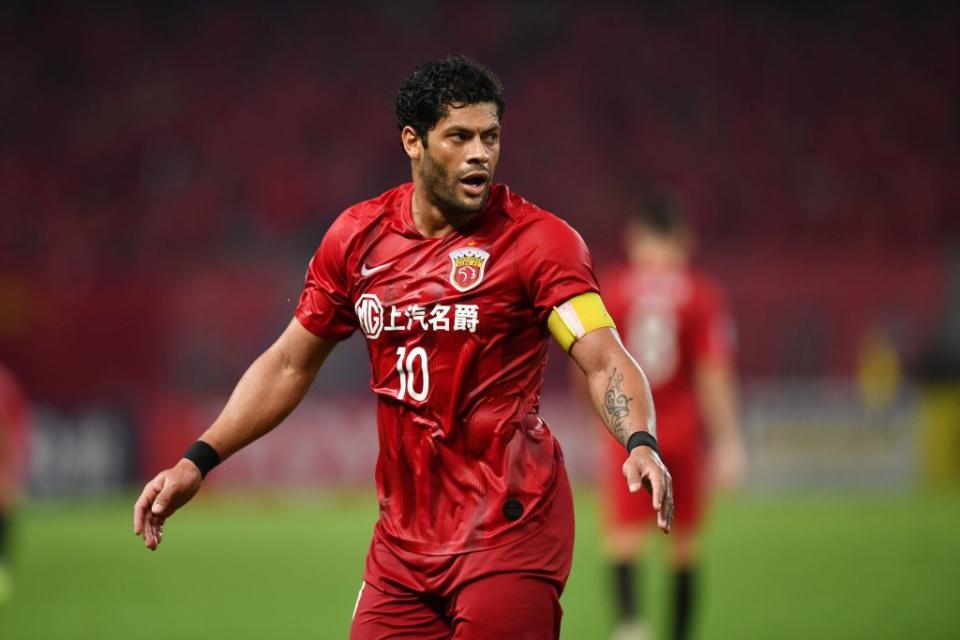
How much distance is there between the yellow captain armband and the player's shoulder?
0.65 ft

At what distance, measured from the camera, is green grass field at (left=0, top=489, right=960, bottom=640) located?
9.01 meters

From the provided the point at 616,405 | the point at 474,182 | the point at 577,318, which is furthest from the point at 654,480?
the point at 474,182

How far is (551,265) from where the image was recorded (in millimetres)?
4145

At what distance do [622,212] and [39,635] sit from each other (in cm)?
1481

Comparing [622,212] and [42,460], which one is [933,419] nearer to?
[622,212]

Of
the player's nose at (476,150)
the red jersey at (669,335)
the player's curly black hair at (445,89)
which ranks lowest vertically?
the player's nose at (476,150)

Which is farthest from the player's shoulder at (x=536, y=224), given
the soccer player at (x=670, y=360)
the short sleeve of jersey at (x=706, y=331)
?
the short sleeve of jersey at (x=706, y=331)

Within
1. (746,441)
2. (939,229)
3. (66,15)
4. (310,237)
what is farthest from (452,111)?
(66,15)

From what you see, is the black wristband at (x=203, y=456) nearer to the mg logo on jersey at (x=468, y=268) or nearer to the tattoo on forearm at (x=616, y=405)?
the mg logo on jersey at (x=468, y=268)

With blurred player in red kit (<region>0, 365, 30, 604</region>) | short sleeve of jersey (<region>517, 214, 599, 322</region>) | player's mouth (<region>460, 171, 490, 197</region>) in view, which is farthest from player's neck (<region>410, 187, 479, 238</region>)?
blurred player in red kit (<region>0, 365, 30, 604</region>)

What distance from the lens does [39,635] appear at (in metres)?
8.84

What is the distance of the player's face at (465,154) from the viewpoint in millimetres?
4219

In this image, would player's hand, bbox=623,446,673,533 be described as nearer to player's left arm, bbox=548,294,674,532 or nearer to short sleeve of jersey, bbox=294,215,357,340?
player's left arm, bbox=548,294,674,532

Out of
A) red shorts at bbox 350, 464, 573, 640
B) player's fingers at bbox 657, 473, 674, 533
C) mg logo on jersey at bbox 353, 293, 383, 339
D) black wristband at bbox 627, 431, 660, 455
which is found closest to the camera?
player's fingers at bbox 657, 473, 674, 533
